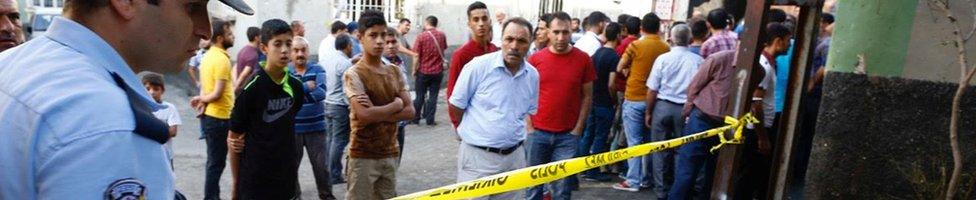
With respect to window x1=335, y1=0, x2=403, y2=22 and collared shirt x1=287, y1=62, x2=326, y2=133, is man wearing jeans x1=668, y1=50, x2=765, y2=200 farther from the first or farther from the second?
window x1=335, y1=0, x2=403, y2=22

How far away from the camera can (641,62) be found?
23.6ft

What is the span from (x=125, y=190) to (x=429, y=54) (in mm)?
8754

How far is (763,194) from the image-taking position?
6.75m

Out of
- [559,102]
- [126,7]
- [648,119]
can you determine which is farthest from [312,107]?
[126,7]

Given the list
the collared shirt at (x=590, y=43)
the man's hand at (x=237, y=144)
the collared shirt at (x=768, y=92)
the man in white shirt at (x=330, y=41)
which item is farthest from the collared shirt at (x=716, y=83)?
the man in white shirt at (x=330, y=41)

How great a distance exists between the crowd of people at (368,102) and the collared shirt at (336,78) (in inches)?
0.5

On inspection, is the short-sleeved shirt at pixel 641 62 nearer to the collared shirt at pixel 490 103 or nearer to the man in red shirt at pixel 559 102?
the man in red shirt at pixel 559 102

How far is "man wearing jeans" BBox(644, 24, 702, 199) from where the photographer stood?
6.63 meters

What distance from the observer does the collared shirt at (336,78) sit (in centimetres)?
671

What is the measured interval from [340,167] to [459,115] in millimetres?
2307

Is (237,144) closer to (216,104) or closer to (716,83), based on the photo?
(216,104)

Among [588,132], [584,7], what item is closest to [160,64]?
[588,132]

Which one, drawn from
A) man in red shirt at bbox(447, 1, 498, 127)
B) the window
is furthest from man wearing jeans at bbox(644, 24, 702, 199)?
the window

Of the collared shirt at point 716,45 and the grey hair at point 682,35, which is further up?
the grey hair at point 682,35
